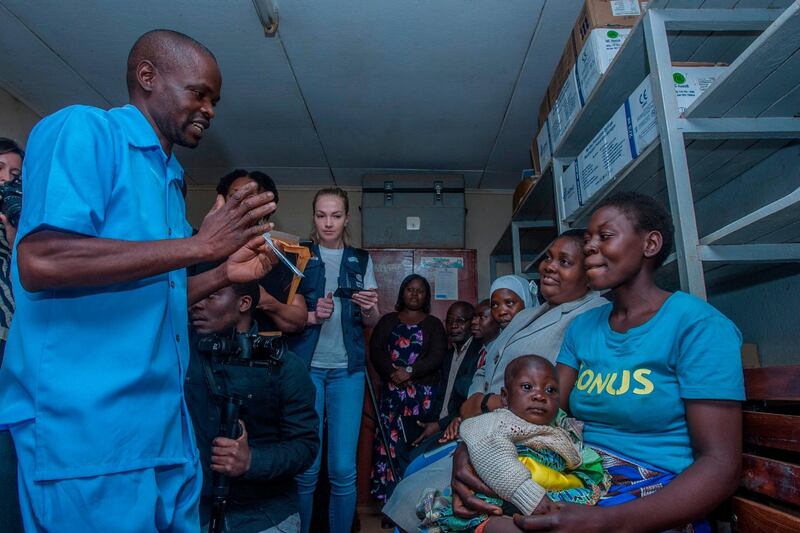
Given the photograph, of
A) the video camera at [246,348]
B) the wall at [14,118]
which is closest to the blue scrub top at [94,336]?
the video camera at [246,348]

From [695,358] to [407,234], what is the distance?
329 centimetres

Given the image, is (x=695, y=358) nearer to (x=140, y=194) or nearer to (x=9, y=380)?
(x=140, y=194)

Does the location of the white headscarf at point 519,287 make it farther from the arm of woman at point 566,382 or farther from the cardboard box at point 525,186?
the arm of woman at point 566,382

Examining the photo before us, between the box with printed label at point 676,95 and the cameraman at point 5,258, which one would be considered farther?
the box with printed label at point 676,95

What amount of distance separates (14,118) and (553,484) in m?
3.58

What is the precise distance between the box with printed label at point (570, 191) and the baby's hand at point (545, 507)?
1419 millimetres

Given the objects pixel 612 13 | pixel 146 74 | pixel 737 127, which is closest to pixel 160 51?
pixel 146 74

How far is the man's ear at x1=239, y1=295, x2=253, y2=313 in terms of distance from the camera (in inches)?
67.8

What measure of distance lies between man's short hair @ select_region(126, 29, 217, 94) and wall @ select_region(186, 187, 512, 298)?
3.50m

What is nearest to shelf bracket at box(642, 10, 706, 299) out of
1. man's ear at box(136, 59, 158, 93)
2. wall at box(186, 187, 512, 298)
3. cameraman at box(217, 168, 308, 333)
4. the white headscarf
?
the white headscarf

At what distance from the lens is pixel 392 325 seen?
3.40 meters

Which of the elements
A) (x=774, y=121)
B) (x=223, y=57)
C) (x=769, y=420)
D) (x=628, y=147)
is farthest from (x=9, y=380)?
(x=223, y=57)

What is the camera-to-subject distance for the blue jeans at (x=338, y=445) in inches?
95.1

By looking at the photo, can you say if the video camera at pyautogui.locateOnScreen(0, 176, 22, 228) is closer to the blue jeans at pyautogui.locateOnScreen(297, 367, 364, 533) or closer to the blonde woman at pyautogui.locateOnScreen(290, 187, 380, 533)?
the blonde woman at pyautogui.locateOnScreen(290, 187, 380, 533)
